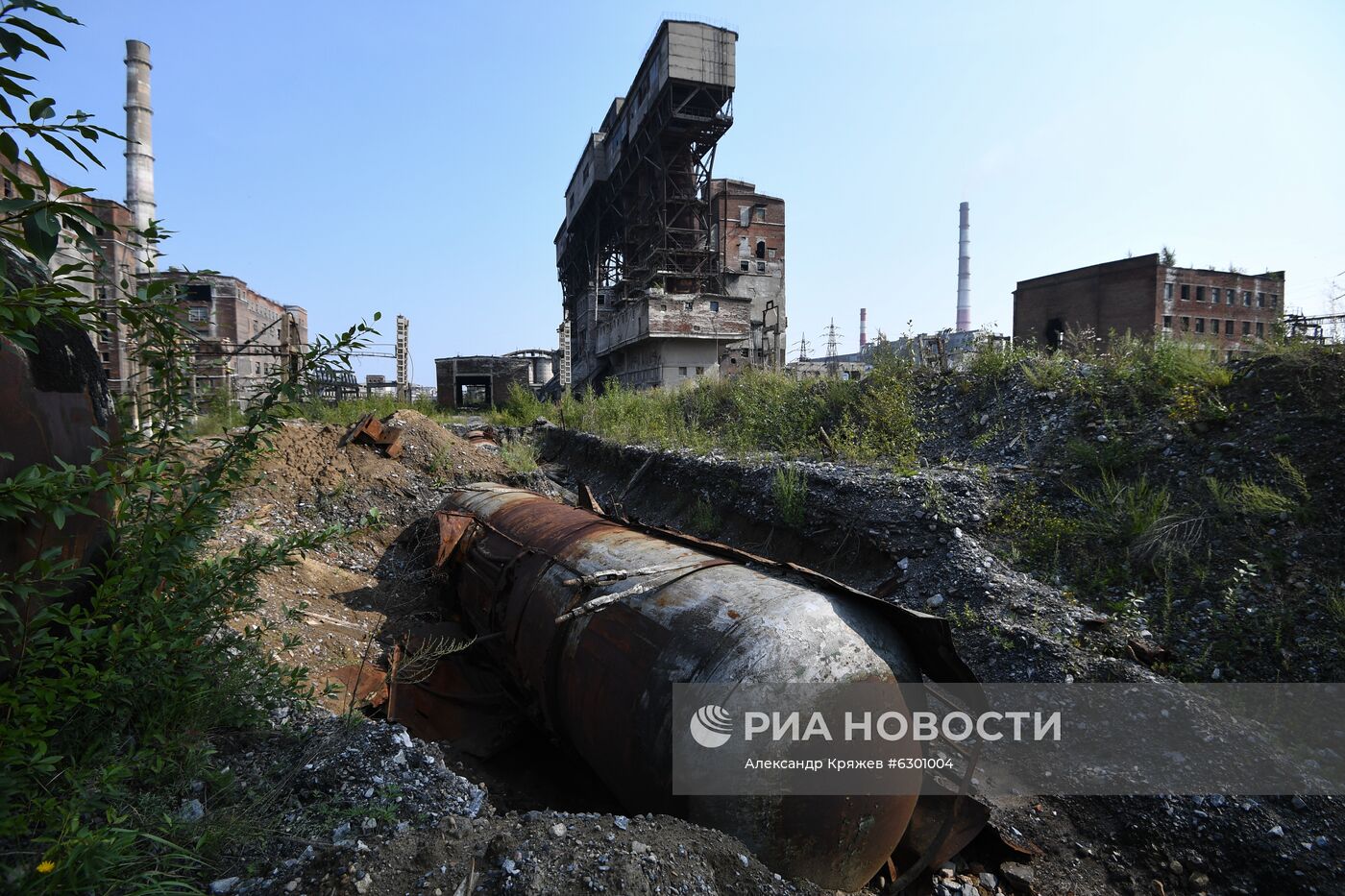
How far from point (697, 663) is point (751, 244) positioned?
37.7m

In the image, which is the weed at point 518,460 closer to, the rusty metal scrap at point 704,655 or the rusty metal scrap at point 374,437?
the rusty metal scrap at point 374,437

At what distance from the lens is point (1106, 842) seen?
10.8 feet

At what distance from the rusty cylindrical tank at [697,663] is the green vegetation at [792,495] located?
2.79 metres

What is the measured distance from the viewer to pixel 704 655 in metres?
2.66

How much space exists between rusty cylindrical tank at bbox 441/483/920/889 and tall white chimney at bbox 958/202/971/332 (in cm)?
6739

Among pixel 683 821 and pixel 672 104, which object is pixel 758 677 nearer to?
pixel 683 821

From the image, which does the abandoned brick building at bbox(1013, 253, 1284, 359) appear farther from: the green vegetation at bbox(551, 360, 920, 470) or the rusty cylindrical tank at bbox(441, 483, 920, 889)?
the rusty cylindrical tank at bbox(441, 483, 920, 889)

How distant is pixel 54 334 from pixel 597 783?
3.59m

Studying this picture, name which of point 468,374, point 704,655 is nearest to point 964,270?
point 468,374

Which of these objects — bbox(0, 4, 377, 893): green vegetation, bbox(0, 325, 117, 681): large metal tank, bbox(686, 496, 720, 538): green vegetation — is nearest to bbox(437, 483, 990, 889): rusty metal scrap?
bbox(0, 4, 377, 893): green vegetation

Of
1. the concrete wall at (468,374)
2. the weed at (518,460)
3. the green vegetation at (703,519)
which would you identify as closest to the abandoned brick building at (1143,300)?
the concrete wall at (468,374)

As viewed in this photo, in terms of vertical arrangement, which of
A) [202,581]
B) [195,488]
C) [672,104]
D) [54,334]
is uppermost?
[672,104]

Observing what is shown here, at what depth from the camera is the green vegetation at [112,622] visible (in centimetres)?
148

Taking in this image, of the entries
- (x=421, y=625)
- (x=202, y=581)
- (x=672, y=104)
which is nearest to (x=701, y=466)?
(x=421, y=625)
